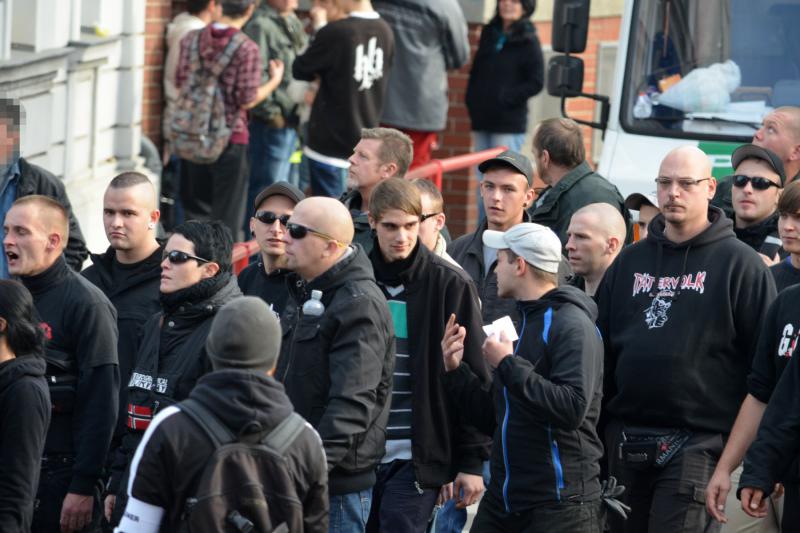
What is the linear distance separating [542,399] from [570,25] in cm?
510

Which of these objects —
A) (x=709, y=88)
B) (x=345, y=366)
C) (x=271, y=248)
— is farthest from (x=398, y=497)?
(x=709, y=88)

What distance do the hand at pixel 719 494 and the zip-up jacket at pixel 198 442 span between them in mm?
2133

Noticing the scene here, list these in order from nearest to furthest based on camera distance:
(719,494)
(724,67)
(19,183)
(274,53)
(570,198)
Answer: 1. (719,494)
2. (19,183)
3. (570,198)
4. (724,67)
5. (274,53)

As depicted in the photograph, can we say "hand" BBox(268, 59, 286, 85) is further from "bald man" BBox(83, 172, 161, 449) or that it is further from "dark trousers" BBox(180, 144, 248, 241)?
"bald man" BBox(83, 172, 161, 449)

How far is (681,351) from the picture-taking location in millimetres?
6512

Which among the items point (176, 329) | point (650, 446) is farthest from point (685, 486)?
point (176, 329)

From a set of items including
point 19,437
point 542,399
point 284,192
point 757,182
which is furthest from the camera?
point 757,182

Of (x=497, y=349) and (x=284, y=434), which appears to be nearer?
(x=284, y=434)

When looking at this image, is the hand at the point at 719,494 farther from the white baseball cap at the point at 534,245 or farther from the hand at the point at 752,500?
the white baseball cap at the point at 534,245

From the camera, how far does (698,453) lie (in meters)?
6.49

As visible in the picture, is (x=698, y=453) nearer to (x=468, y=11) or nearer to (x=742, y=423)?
(x=742, y=423)

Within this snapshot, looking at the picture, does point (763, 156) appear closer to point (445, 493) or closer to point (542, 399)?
point (445, 493)

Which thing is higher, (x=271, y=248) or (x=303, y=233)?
(x=303, y=233)

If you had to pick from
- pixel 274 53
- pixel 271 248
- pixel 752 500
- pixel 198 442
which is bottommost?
pixel 752 500
